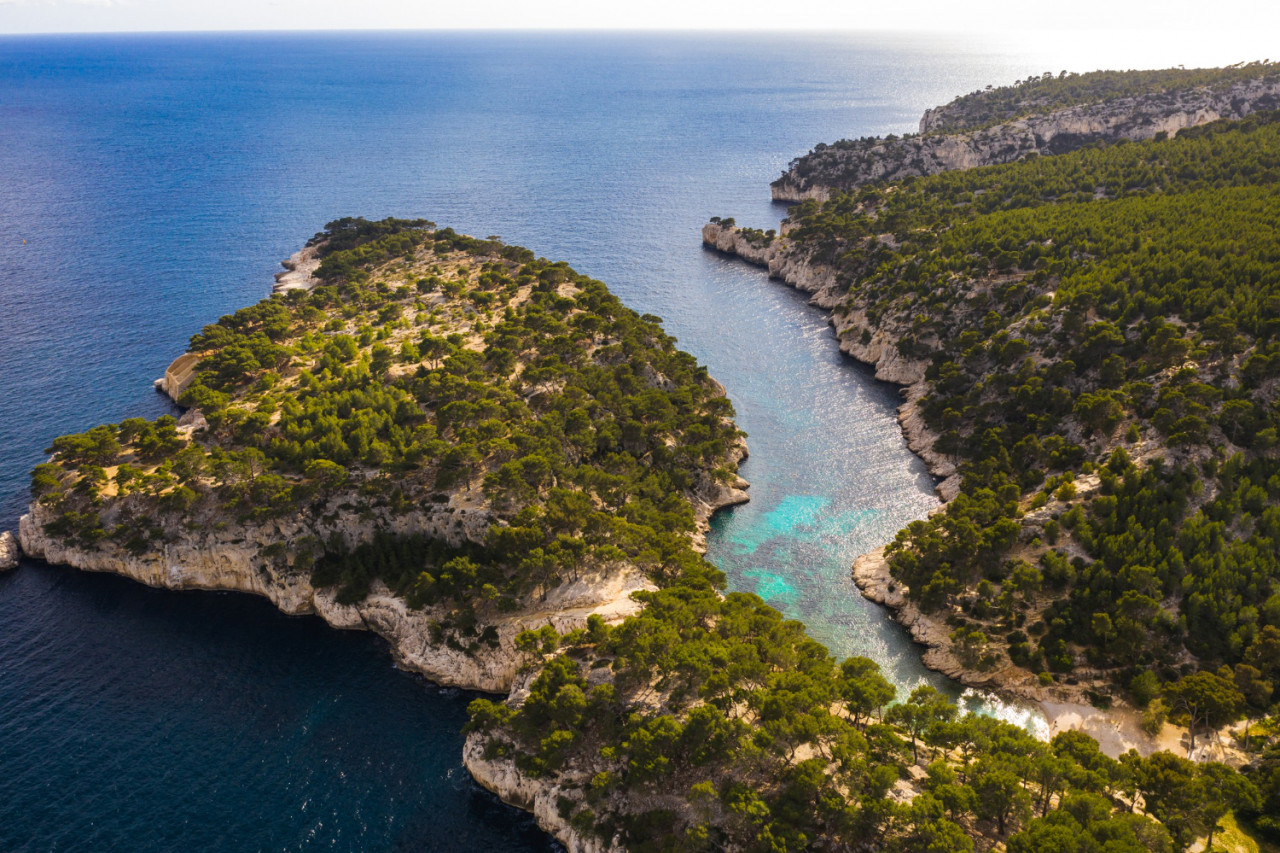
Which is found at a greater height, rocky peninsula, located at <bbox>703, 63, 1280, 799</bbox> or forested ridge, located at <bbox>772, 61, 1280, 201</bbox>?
forested ridge, located at <bbox>772, 61, 1280, 201</bbox>

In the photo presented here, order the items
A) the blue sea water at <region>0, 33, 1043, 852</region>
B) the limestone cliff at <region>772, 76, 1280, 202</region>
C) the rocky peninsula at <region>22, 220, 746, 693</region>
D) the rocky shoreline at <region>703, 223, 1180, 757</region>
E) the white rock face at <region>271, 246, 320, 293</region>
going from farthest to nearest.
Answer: the limestone cliff at <region>772, 76, 1280, 202</region> < the white rock face at <region>271, 246, 320, 293</region> < the rocky peninsula at <region>22, 220, 746, 693</region> < the rocky shoreline at <region>703, 223, 1180, 757</region> < the blue sea water at <region>0, 33, 1043, 852</region>

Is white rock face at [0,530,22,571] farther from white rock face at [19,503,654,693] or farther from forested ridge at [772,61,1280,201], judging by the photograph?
forested ridge at [772,61,1280,201]

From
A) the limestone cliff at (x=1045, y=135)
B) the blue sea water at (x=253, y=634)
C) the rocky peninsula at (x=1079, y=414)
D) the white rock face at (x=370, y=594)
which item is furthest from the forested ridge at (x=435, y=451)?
the limestone cliff at (x=1045, y=135)

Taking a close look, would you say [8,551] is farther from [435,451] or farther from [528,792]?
[528,792]

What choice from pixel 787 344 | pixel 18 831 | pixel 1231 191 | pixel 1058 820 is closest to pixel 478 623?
pixel 18 831

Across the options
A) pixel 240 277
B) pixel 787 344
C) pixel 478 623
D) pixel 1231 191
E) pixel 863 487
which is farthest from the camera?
pixel 240 277

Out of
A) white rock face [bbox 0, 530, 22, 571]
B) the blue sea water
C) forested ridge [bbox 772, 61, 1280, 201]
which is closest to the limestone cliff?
forested ridge [bbox 772, 61, 1280, 201]

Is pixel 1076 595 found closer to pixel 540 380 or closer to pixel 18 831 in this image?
pixel 540 380
